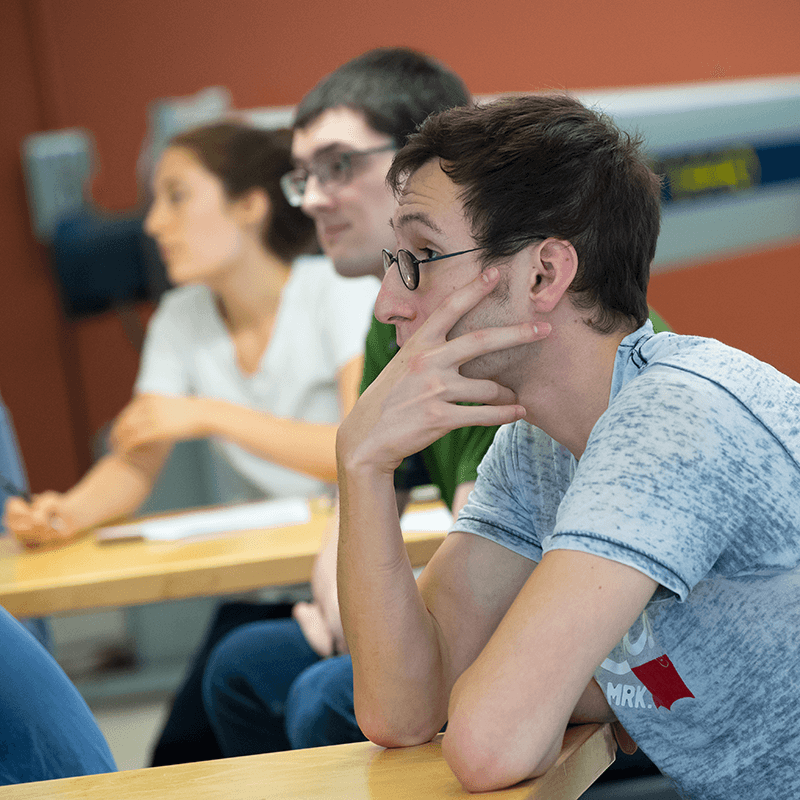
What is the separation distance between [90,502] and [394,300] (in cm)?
124

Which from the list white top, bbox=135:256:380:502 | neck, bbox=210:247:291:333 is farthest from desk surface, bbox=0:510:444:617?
neck, bbox=210:247:291:333

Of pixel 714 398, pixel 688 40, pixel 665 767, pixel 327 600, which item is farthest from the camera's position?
pixel 688 40

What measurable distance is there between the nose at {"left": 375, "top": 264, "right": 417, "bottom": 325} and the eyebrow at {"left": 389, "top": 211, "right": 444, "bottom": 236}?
0.05m

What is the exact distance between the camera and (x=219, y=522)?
5.83 feet

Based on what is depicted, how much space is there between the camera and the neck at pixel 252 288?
219cm

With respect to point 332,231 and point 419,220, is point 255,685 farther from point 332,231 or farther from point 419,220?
point 419,220

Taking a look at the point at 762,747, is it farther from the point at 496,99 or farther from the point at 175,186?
the point at 175,186

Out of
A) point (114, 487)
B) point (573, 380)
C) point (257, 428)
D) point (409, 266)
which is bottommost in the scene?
point (114, 487)

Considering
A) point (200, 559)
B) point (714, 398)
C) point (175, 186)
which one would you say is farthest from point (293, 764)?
point (175, 186)

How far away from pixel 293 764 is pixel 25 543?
1220 millimetres

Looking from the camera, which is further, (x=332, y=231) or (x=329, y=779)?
(x=332, y=231)

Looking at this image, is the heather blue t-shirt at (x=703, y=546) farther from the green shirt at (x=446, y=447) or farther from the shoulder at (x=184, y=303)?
the shoulder at (x=184, y=303)

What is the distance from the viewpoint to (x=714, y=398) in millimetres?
722

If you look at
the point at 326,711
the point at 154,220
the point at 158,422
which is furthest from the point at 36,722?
the point at 154,220
